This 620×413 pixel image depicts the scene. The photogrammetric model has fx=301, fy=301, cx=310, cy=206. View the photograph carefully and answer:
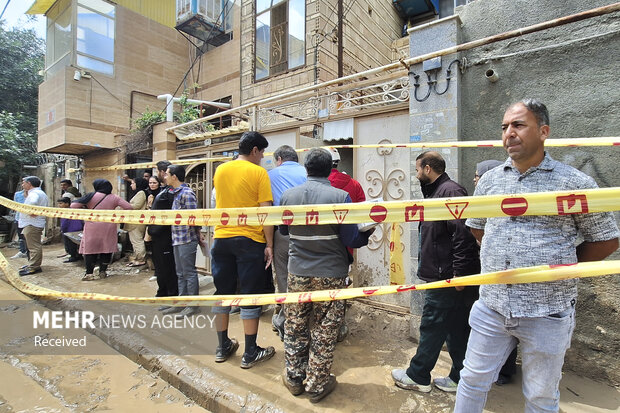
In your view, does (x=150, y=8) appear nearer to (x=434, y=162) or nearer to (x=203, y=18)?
(x=203, y=18)

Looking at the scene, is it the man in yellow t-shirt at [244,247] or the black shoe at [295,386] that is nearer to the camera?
the black shoe at [295,386]

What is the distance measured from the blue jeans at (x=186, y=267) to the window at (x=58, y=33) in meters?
11.0

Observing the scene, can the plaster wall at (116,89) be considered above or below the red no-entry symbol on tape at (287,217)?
above

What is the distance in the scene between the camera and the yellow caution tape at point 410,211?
1.31 metres

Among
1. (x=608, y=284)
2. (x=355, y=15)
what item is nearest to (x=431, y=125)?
(x=608, y=284)

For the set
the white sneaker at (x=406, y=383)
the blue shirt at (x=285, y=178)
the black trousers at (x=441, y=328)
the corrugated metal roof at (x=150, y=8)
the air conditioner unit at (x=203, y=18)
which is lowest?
the white sneaker at (x=406, y=383)

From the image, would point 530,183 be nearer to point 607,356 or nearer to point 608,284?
point 608,284

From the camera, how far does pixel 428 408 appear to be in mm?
2141

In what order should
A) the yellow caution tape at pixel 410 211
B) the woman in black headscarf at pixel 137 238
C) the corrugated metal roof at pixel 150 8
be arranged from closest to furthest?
the yellow caution tape at pixel 410 211, the woman in black headscarf at pixel 137 238, the corrugated metal roof at pixel 150 8

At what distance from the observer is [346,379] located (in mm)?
2465

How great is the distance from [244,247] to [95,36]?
497 inches

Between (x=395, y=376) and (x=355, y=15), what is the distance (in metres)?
9.67

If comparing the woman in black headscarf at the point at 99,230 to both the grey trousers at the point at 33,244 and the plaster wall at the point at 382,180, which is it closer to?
the grey trousers at the point at 33,244

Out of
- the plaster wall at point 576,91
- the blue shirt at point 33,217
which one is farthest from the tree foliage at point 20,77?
the plaster wall at point 576,91
